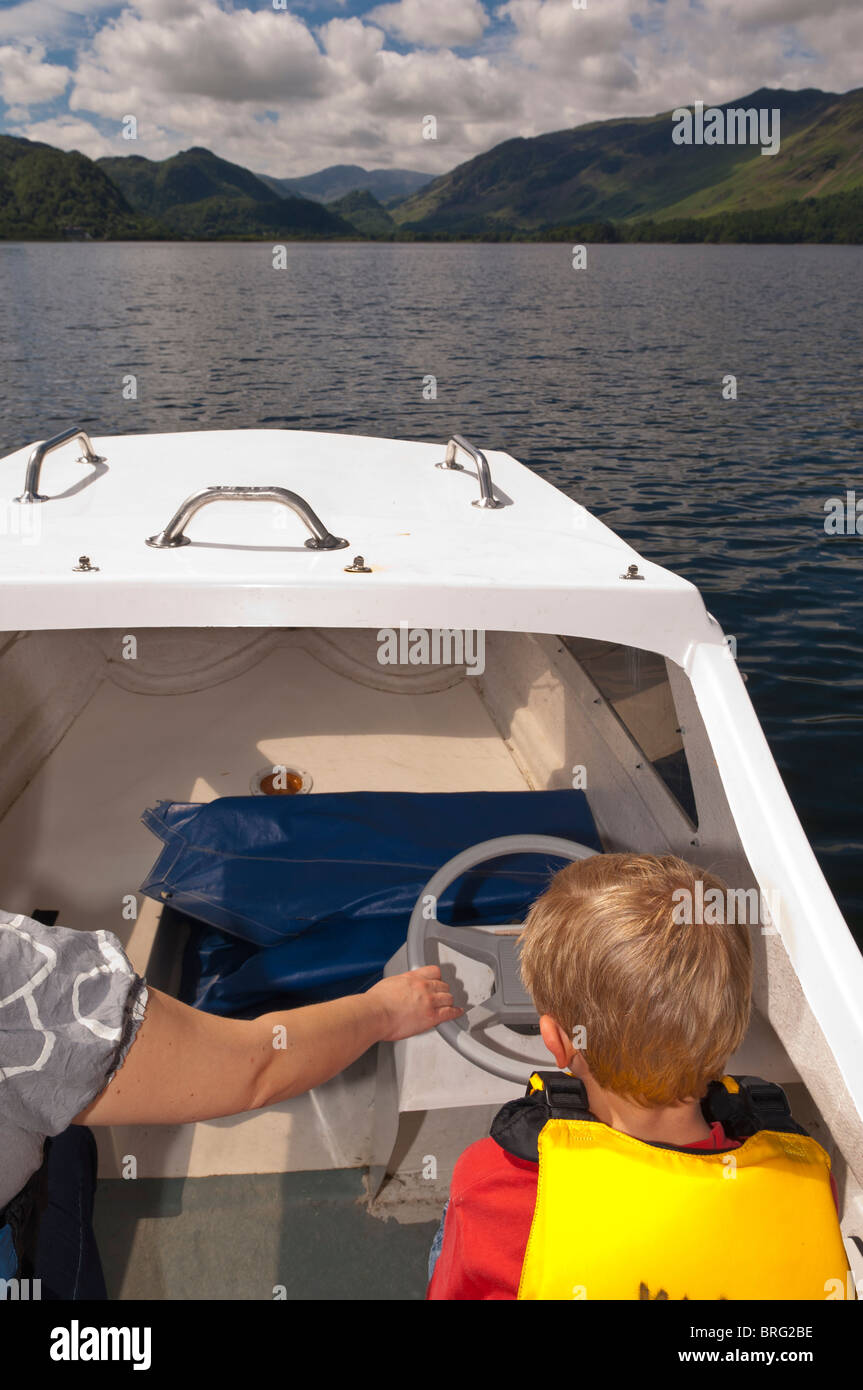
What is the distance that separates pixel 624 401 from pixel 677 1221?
1674 centimetres

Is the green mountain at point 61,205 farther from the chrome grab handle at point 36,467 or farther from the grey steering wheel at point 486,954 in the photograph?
the grey steering wheel at point 486,954

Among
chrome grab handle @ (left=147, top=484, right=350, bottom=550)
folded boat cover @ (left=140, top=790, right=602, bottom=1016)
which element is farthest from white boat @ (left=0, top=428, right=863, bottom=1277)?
folded boat cover @ (left=140, top=790, right=602, bottom=1016)

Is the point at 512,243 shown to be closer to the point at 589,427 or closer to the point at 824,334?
the point at 824,334

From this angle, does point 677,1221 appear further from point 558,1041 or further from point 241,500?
point 241,500

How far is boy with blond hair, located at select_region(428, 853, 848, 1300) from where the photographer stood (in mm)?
1134

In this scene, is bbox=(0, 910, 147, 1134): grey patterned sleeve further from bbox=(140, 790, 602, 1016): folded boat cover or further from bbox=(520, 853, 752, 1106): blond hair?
bbox=(140, 790, 602, 1016): folded boat cover

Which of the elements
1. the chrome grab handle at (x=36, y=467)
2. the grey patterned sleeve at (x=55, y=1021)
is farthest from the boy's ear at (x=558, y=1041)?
the chrome grab handle at (x=36, y=467)

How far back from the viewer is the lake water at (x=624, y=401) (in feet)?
22.6

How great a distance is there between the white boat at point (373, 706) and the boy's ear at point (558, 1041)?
1.49 ft

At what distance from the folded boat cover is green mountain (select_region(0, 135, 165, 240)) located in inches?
4446

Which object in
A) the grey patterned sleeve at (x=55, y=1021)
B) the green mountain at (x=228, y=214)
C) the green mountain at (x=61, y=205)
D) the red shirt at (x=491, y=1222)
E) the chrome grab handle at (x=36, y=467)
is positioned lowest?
the red shirt at (x=491, y=1222)

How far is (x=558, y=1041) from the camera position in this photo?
4.23 ft

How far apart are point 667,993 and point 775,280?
5137 cm

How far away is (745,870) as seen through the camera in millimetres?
1931
